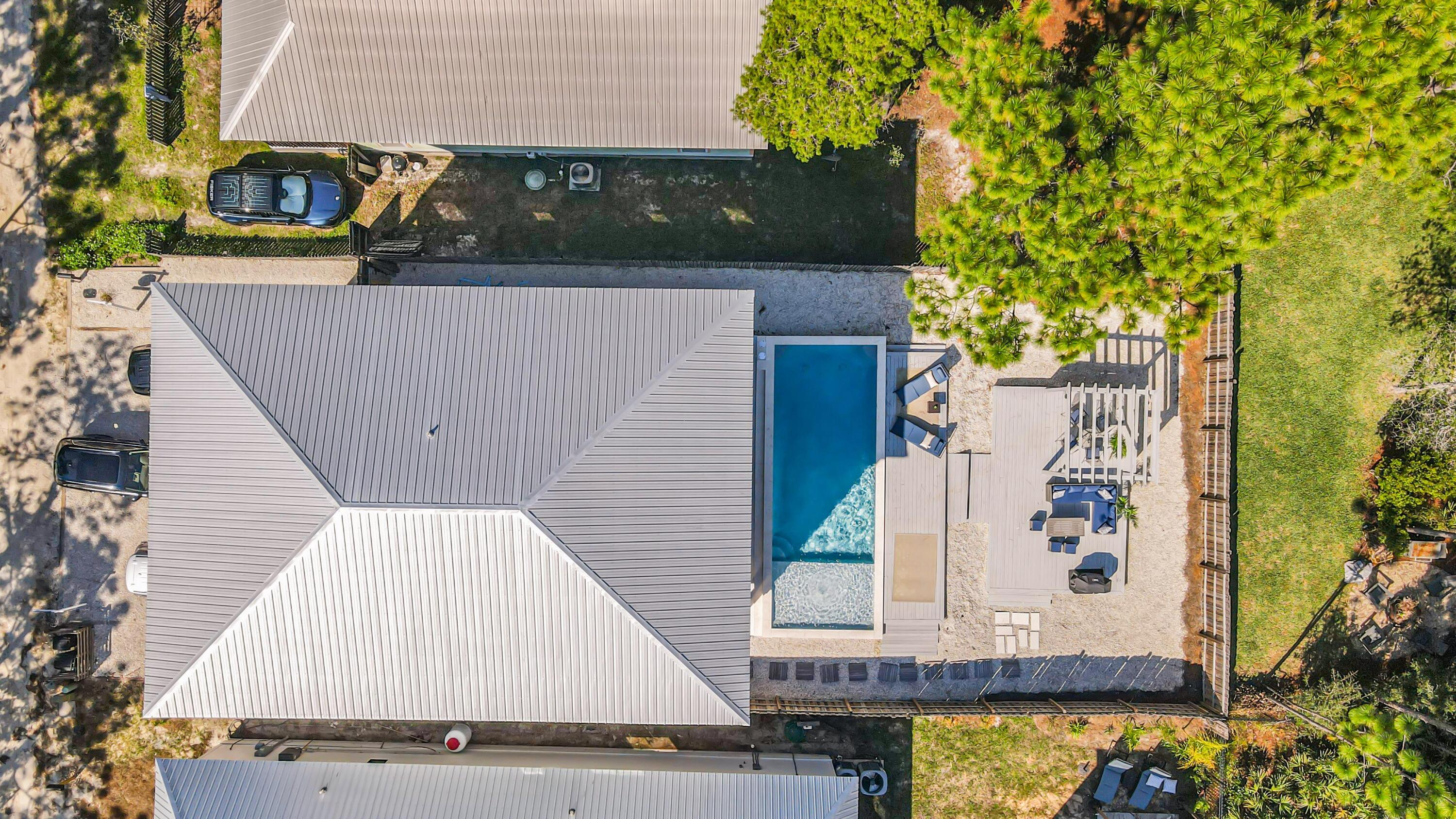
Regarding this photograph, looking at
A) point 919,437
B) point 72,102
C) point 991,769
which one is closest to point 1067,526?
point 919,437

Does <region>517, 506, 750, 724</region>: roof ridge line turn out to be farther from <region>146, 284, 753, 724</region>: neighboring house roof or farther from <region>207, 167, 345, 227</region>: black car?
<region>207, 167, 345, 227</region>: black car

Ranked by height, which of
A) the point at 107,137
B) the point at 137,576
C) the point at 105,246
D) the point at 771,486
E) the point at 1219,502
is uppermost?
the point at 107,137

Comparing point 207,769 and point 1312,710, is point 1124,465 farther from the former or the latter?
point 207,769

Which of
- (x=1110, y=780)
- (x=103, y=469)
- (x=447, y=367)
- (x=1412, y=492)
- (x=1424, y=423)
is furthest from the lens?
(x=1110, y=780)

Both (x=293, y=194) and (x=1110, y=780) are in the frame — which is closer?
(x=293, y=194)

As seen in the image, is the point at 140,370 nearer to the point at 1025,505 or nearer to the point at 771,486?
the point at 771,486

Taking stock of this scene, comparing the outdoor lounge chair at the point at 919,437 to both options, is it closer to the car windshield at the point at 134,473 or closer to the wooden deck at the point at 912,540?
the wooden deck at the point at 912,540

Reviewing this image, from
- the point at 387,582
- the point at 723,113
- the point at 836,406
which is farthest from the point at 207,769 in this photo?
the point at 723,113
